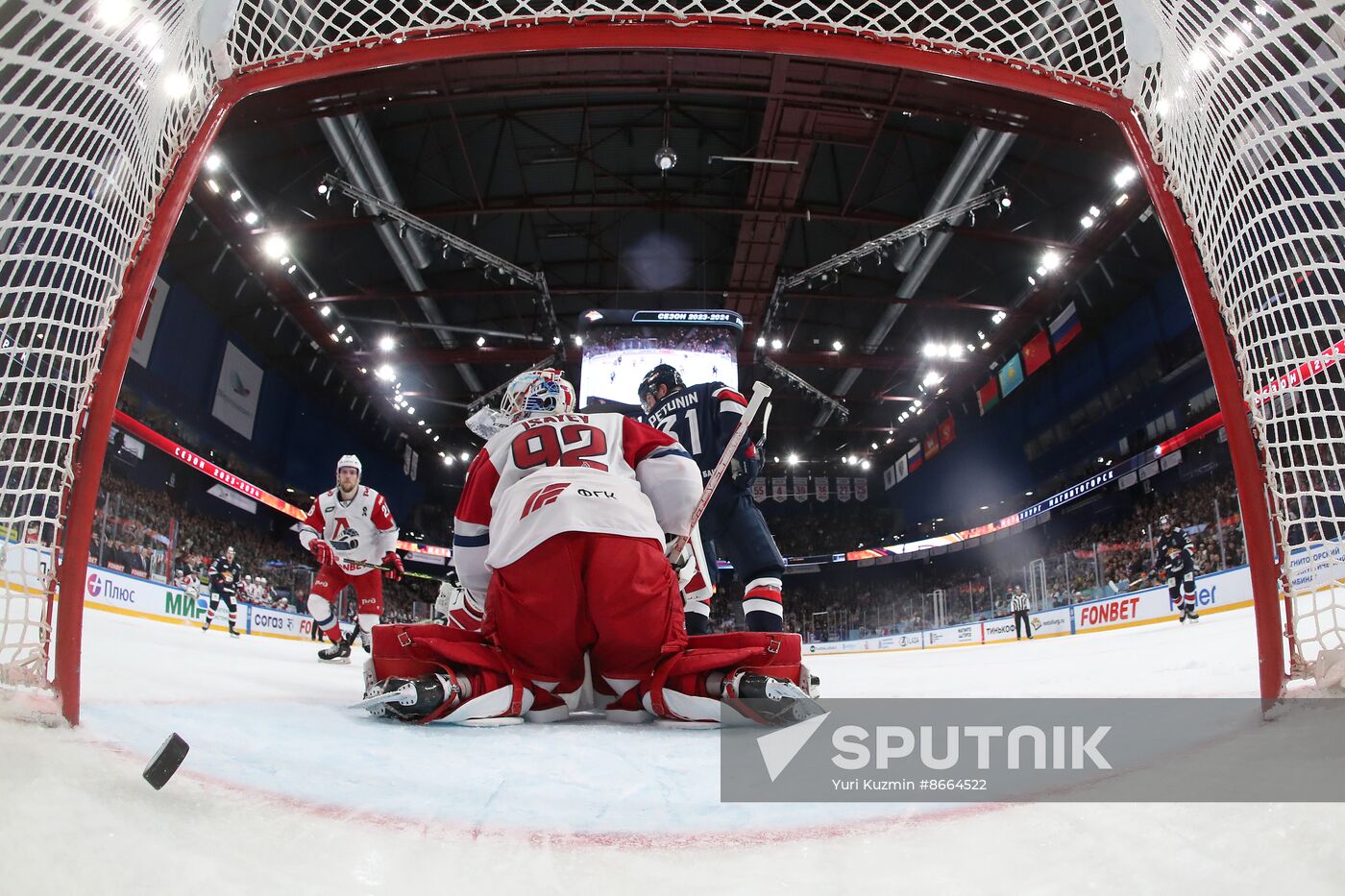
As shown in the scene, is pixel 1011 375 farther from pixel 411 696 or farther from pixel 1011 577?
pixel 411 696

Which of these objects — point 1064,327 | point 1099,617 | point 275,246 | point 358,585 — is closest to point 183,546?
point 275,246

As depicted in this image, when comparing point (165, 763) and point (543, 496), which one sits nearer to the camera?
point (165, 763)

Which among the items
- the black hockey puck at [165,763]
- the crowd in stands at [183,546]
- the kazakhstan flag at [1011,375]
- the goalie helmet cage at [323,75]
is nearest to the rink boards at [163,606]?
the crowd in stands at [183,546]

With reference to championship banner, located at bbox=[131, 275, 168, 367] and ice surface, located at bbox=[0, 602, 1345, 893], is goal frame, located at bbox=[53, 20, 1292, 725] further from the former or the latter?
championship banner, located at bbox=[131, 275, 168, 367]

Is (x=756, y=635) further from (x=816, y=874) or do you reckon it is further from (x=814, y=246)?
(x=814, y=246)

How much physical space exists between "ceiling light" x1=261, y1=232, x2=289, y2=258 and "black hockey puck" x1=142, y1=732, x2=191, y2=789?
14276 mm

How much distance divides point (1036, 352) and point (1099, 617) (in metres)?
7.57

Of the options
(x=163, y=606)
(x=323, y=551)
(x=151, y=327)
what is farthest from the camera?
(x=151, y=327)

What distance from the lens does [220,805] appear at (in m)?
0.89

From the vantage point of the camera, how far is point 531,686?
6.92 feet

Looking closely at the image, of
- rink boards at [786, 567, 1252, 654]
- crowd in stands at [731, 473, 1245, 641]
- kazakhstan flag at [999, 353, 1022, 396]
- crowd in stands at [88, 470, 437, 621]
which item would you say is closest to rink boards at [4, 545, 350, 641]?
crowd in stands at [88, 470, 437, 621]

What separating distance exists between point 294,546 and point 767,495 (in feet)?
46.3

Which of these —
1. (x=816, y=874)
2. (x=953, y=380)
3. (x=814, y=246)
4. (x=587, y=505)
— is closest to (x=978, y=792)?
Result: (x=816, y=874)

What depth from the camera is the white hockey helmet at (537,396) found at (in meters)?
2.54
